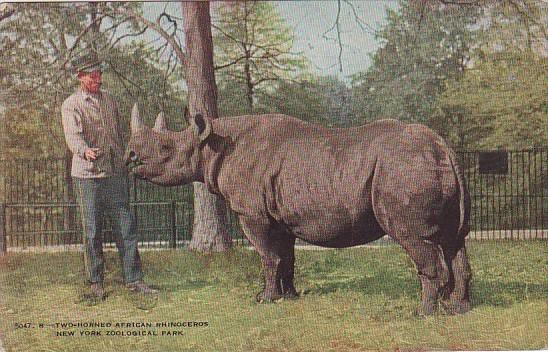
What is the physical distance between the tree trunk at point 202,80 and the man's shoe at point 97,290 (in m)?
0.89

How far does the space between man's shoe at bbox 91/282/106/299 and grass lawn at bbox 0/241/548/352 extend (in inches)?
2.0

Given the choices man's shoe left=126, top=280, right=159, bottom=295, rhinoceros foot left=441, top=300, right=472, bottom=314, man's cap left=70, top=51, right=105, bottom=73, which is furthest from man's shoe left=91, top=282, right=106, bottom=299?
rhinoceros foot left=441, top=300, right=472, bottom=314

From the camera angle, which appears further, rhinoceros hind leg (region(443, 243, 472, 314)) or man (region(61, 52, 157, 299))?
man (region(61, 52, 157, 299))

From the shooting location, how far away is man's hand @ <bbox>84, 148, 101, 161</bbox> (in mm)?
6617

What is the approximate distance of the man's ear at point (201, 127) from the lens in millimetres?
6457

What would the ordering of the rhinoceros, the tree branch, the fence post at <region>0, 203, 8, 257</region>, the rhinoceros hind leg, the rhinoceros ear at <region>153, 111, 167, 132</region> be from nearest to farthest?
the rhinoceros
the rhinoceros hind leg
the rhinoceros ear at <region>153, 111, 167, 132</region>
the tree branch
the fence post at <region>0, 203, 8, 257</region>

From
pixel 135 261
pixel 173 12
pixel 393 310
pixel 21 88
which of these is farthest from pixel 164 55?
pixel 393 310

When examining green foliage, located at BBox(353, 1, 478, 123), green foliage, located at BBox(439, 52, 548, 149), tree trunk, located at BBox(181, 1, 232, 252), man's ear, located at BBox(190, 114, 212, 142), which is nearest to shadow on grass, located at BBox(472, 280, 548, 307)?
green foliage, located at BBox(439, 52, 548, 149)

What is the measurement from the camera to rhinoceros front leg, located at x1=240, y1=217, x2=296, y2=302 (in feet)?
21.3

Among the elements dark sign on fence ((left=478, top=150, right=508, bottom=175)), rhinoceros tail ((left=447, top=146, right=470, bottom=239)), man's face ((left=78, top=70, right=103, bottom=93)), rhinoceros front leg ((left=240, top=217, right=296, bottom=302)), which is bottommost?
rhinoceros front leg ((left=240, top=217, right=296, bottom=302))

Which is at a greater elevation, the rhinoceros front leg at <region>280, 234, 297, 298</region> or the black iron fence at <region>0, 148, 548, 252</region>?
the black iron fence at <region>0, 148, 548, 252</region>

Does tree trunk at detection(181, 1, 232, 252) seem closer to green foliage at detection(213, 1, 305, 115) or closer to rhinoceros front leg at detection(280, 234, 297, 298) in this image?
green foliage at detection(213, 1, 305, 115)

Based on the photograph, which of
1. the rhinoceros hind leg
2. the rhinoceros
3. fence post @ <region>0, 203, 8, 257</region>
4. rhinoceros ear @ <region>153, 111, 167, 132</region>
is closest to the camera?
the rhinoceros

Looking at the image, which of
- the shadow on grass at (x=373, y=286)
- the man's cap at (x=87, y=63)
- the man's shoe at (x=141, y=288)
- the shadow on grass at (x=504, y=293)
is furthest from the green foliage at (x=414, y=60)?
the man's shoe at (x=141, y=288)
